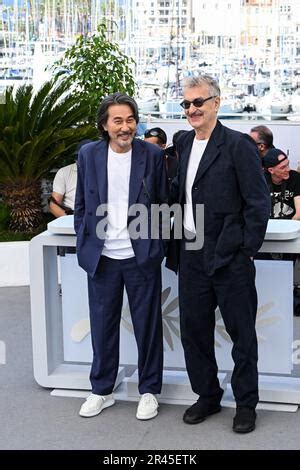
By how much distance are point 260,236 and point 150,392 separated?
1.20 meters

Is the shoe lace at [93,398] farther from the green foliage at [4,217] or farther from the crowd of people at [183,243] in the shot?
the green foliage at [4,217]

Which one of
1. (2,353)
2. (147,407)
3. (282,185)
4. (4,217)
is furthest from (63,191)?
(147,407)

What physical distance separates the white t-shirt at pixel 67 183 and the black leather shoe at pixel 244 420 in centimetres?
376

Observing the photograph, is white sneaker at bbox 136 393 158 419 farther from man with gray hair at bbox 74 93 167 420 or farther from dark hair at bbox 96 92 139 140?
dark hair at bbox 96 92 139 140

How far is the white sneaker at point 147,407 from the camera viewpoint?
5.02 meters

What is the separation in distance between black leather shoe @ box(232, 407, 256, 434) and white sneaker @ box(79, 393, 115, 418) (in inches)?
31.9

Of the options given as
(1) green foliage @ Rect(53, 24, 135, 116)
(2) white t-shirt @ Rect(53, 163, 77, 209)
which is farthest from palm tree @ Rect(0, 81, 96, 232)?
(1) green foliage @ Rect(53, 24, 135, 116)

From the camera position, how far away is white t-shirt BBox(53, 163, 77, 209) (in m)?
8.16

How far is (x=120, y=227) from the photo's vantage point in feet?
16.1

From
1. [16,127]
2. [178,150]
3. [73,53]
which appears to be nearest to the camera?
[178,150]

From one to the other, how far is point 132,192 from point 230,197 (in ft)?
1.95

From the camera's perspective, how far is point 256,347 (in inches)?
190

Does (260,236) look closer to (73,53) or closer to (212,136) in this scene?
(212,136)
